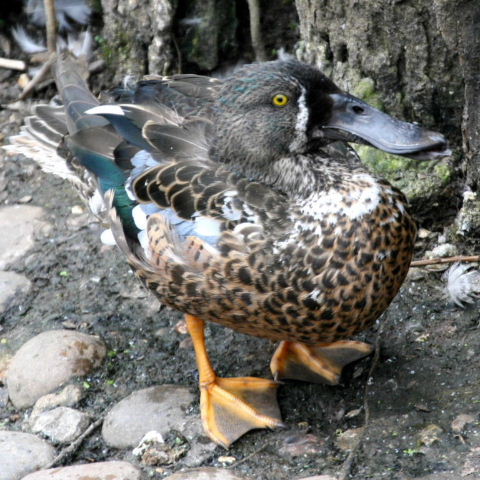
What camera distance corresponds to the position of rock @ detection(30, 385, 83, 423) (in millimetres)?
3666

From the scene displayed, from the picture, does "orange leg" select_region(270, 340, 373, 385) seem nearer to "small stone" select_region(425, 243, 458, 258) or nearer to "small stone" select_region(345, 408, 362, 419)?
"small stone" select_region(345, 408, 362, 419)

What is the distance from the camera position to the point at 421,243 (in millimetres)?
4137

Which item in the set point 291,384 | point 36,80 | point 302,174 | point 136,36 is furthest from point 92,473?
point 36,80

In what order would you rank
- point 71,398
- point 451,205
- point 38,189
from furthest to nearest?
1. point 38,189
2. point 451,205
3. point 71,398

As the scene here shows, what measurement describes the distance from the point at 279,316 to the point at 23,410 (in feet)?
3.93

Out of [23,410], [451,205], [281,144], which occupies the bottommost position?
[23,410]

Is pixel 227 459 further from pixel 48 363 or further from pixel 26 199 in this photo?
pixel 26 199

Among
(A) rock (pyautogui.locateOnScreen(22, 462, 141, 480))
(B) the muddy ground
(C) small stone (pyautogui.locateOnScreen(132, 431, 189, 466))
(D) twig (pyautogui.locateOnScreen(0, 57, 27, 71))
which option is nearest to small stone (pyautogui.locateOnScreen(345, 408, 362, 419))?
(B) the muddy ground

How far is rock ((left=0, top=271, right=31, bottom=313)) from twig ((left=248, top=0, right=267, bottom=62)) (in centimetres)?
181

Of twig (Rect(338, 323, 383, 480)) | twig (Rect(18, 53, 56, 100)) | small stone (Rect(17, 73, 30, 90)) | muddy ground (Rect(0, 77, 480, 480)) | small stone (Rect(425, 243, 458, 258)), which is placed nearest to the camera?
twig (Rect(338, 323, 383, 480))

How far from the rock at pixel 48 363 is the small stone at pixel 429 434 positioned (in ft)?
4.56

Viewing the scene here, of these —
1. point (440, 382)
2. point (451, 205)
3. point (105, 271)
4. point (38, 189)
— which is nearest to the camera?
point (440, 382)

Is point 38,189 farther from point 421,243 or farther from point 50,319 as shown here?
point 421,243

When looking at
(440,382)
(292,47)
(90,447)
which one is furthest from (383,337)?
(292,47)
